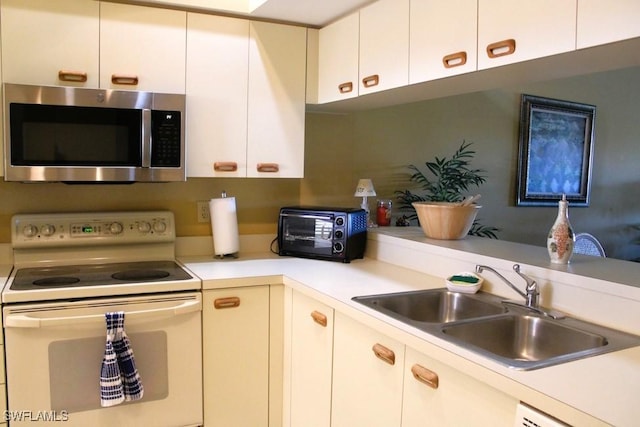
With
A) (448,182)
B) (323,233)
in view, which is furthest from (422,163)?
(323,233)

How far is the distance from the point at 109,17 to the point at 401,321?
1.78m

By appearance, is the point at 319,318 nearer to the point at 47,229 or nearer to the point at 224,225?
the point at 224,225

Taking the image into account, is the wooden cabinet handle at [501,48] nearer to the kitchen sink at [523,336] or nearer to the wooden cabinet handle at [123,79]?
the kitchen sink at [523,336]

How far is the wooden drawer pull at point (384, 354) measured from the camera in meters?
1.62

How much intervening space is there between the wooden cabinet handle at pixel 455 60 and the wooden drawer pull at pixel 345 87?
0.66m

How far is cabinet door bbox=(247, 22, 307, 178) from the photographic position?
259 cm

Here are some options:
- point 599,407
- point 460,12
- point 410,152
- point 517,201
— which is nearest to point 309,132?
point 410,152

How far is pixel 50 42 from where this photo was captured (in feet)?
7.23

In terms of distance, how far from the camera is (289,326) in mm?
2332

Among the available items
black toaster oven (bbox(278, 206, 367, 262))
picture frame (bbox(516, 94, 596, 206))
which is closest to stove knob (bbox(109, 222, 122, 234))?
black toaster oven (bbox(278, 206, 367, 262))

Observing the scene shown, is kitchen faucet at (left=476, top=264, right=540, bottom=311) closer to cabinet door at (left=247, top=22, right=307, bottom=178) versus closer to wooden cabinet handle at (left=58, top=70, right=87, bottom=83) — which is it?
cabinet door at (left=247, top=22, right=307, bottom=178)

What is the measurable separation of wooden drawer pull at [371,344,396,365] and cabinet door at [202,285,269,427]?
2.54ft

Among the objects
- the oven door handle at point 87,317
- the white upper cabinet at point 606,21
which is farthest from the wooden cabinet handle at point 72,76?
the white upper cabinet at point 606,21

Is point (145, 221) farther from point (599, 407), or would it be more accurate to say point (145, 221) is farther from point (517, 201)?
point (517, 201)
